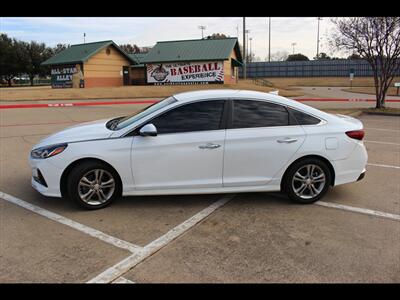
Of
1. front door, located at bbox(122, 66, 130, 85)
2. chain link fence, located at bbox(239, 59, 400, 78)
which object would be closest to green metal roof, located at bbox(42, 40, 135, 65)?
front door, located at bbox(122, 66, 130, 85)

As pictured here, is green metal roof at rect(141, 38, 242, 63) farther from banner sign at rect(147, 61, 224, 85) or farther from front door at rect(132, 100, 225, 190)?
front door at rect(132, 100, 225, 190)

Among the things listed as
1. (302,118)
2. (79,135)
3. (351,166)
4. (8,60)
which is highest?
(8,60)

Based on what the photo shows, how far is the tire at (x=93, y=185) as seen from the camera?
4.45 meters

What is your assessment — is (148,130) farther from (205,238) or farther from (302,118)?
(302,118)

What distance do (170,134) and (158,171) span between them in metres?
0.50

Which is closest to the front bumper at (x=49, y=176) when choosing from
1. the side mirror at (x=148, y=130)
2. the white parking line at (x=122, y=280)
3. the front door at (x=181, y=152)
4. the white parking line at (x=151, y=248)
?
the front door at (x=181, y=152)

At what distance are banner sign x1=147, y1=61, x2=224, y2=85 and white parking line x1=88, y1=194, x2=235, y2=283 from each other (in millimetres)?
32819

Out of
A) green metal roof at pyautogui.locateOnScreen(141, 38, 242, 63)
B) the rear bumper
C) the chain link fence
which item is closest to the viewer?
the rear bumper

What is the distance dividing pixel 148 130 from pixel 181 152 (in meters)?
0.50

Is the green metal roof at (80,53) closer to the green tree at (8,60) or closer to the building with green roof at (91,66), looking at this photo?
the building with green roof at (91,66)

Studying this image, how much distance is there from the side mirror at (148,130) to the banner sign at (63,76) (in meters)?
35.2

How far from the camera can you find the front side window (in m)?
4.61

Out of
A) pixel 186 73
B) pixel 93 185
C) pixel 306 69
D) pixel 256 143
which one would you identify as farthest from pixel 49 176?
pixel 306 69

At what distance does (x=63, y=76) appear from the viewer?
38094 mm
